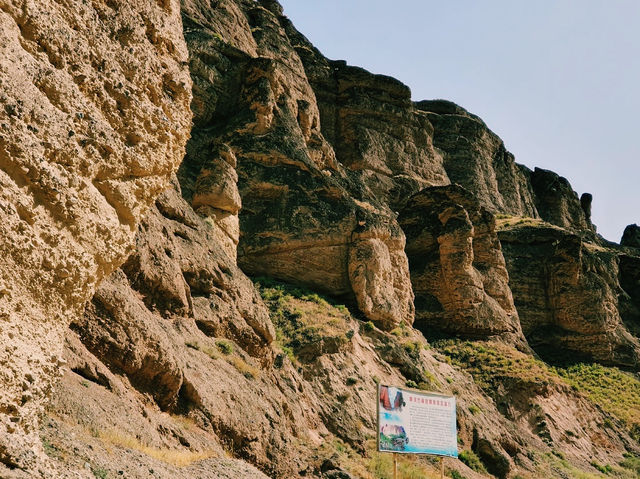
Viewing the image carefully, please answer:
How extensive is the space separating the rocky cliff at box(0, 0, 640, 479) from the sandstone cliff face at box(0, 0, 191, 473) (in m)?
0.02

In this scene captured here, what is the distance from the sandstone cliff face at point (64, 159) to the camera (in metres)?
5.31

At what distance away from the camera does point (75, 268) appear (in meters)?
6.05

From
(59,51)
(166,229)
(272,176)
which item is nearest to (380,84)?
(272,176)

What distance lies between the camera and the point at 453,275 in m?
40.0

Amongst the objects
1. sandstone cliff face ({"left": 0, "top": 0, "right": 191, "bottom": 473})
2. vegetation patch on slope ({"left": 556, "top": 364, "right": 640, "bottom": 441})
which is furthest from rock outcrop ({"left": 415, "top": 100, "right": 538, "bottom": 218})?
sandstone cliff face ({"left": 0, "top": 0, "right": 191, "bottom": 473})

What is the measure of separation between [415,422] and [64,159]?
11334mm

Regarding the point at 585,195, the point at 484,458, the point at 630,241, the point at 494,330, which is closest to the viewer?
the point at 484,458

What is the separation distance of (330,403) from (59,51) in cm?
1632

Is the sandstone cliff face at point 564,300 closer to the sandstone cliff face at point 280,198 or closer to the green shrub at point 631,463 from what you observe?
the green shrub at point 631,463

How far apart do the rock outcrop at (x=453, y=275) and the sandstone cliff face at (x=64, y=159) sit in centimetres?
3330

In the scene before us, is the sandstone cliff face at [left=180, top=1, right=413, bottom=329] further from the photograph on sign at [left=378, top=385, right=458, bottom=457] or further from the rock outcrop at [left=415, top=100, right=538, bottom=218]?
the rock outcrop at [left=415, top=100, right=538, bottom=218]

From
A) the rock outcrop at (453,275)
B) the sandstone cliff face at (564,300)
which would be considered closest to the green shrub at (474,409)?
the rock outcrop at (453,275)

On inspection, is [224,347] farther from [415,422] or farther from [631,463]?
[631,463]

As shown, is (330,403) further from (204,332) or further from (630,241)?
(630,241)
